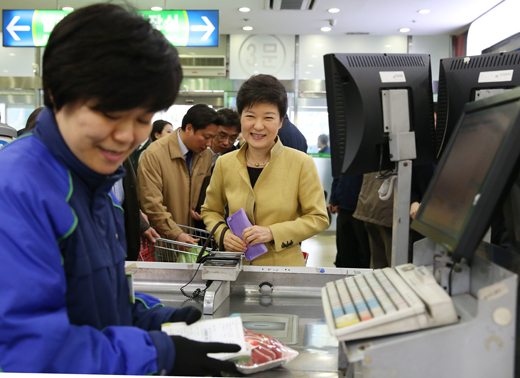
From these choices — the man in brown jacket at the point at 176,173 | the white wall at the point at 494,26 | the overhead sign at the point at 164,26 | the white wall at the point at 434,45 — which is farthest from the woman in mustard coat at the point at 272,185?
the white wall at the point at 434,45

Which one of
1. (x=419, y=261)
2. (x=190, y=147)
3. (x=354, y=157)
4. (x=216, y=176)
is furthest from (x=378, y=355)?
(x=190, y=147)

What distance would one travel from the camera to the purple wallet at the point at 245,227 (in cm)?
189

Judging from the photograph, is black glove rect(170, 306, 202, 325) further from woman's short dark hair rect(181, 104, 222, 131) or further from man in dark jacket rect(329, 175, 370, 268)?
man in dark jacket rect(329, 175, 370, 268)

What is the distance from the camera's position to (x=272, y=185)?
6.57ft

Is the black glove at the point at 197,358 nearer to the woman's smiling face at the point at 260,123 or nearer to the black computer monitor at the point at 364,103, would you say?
the black computer monitor at the point at 364,103

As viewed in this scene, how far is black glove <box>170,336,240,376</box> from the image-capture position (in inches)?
33.9

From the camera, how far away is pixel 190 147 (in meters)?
3.15

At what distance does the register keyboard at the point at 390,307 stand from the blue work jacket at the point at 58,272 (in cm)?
34

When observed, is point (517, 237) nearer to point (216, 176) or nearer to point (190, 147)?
point (216, 176)

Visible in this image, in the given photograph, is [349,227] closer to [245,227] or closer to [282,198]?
[282,198]

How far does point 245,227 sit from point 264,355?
90 cm

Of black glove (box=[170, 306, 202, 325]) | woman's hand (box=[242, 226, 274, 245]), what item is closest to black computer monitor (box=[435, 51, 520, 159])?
woman's hand (box=[242, 226, 274, 245])

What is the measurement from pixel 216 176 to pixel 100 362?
143cm

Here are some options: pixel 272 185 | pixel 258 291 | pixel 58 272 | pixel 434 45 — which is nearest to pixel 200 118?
pixel 272 185
